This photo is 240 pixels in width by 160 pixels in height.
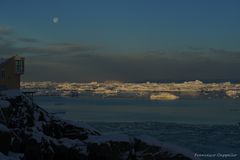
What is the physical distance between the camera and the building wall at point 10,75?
2181 cm

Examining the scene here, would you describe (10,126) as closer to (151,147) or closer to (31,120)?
(31,120)

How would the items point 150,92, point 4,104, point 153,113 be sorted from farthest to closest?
point 150,92 → point 153,113 → point 4,104

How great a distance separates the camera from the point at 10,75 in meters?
22.1

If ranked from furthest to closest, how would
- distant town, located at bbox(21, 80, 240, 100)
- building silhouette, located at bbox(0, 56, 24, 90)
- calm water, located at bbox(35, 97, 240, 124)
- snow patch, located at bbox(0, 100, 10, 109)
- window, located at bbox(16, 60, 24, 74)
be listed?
Result: distant town, located at bbox(21, 80, 240, 100), calm water, located at bbox(35, 97, 240, 124), window, located at bbox(16, 60, 24, 74), building silhouette, located at bbox(0, 56, 24, 90), snow patch, located at bbox(0, 100, 10, 109)

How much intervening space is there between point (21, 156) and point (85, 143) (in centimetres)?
193

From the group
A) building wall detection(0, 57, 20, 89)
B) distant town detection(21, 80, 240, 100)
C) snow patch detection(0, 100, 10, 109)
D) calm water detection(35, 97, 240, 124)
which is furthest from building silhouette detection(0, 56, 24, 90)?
distant town detection(21, 80, 240, 100)

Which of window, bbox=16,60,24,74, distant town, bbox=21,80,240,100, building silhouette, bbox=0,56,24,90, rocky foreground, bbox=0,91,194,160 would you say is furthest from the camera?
distant town, bbox=21,80,240,100

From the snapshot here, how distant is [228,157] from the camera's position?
2200 cm

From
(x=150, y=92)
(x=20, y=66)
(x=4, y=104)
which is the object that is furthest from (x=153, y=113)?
(x=150, y=92)

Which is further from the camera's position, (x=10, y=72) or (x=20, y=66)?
(x=20, y=66)

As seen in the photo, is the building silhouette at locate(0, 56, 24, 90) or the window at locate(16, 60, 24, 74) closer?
the building silhouette at locate(0, 56, 24, 90)

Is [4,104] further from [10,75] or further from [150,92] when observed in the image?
[150,92]

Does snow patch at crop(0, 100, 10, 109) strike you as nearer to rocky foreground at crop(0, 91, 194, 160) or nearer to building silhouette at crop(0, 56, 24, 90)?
rocky foreground at crop(0, 91, 194, 160)

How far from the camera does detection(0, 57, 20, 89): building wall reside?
71.6 feet
